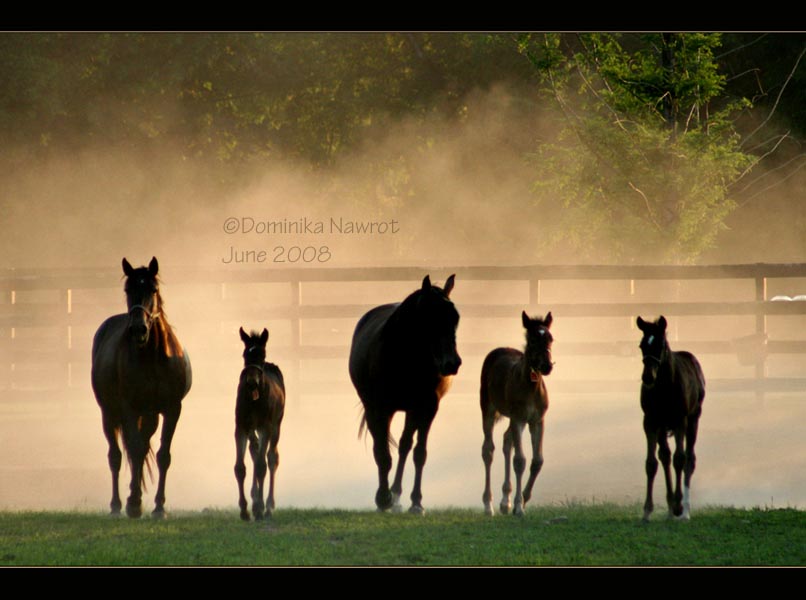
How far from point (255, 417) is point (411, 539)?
1.53m

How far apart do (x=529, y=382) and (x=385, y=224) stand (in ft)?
98.7

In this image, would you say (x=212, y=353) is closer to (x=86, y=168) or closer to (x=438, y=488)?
(x=438, y=488)

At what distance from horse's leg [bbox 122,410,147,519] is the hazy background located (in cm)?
336

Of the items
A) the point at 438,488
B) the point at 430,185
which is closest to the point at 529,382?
the point at 438,488

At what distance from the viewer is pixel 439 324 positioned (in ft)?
26.2

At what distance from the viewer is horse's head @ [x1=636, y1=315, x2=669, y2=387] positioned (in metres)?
7.60

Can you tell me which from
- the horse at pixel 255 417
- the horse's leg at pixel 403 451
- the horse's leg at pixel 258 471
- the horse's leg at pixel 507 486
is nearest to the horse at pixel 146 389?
the horse at pixel 255 417

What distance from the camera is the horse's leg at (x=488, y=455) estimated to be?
845cm

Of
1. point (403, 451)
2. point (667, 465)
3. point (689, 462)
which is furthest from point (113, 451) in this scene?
point (689, 462)

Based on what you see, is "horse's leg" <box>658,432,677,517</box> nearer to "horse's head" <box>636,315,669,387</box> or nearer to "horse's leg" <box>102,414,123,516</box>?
"horse's head" <box>636,315,669,387</box>

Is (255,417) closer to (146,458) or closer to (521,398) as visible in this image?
(146,458)

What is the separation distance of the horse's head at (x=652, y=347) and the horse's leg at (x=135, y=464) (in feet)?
12.0

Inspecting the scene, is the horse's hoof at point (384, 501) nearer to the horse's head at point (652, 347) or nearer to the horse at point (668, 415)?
the horse at point (668, 415)


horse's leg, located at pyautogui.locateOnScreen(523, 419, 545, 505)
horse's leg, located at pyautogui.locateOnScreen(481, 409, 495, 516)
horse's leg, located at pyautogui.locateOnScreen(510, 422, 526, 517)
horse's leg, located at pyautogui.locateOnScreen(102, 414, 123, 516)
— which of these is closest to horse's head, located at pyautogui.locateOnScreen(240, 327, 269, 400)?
horse's leg, located at pyautogui.locateOnScreen(102, 414, 123, 516)
